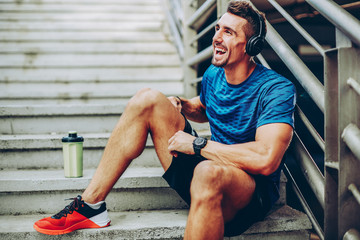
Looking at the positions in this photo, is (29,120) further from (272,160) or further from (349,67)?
(349,67)

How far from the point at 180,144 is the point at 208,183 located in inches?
10.7

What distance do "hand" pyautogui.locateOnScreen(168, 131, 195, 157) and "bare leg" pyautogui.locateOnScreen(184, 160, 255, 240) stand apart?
0.55 feet

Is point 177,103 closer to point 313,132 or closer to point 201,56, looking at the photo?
point 313,132

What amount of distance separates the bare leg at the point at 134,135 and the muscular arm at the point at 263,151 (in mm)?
342

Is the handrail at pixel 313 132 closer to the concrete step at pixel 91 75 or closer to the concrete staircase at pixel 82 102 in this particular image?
the concrete staircase at pixel 82 102

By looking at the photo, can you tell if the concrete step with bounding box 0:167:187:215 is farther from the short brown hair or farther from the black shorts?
the short brown hair

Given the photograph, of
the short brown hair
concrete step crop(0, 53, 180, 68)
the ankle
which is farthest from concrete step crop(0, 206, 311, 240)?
concrete step crop(0, 53, 180, 68)

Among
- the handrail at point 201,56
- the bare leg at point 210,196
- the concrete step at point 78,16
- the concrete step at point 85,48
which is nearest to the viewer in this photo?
the bare leg at point 210,196

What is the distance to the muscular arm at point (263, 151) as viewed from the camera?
1288 millimetres

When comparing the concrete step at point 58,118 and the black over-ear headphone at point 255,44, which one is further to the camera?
the concrete step at point 58,118

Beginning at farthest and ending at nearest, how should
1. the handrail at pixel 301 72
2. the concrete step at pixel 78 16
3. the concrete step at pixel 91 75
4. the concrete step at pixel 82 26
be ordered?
the concrete step at pixel 78 16 < the concrete step at pixel 82 26 < the concrete step at pixel 91 75 < the handrail at pixel 301 72

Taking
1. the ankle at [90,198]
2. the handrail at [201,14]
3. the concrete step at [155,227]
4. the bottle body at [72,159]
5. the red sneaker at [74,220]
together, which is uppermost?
the handrail at [201,14]

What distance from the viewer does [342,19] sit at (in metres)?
1.12

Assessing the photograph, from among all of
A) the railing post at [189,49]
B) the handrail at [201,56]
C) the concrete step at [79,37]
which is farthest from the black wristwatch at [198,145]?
the concrete step at [79,37]
